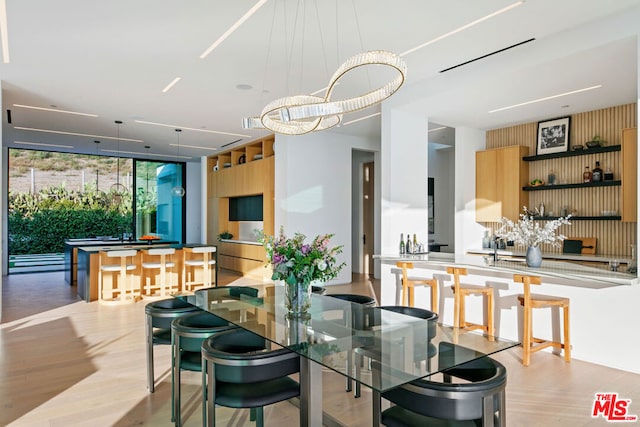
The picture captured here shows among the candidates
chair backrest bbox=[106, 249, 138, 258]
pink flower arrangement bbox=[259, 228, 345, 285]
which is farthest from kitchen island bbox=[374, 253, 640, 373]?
chair backrest bbox=[106, 249, 138, 258]

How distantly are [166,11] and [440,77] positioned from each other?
10.6 feet

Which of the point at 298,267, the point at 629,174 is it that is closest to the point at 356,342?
the point at 298,267

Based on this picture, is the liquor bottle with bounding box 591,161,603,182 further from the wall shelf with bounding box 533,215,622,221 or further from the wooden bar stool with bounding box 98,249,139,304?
the wooden bar stool with bounding box 98,249,139,304

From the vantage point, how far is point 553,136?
6.46 meters

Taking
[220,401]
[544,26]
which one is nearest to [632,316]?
[544,26]

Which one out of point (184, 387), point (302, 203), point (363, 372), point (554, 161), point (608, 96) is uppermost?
point (608, 96)

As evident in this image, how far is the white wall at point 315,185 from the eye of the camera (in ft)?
26.1

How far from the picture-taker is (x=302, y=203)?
8.06 metres

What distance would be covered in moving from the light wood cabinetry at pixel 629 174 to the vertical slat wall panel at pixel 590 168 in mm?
644

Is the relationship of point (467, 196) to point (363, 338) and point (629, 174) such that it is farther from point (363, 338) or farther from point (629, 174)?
point (363, 338)

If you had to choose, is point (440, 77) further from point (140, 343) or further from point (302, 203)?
point (140, 343)

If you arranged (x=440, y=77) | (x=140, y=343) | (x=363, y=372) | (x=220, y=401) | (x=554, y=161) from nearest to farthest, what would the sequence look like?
(x=363, y=372)
(x=220, y=401)
(x=140, y=343)
(x=440, y=77)
(x=554, y=161)

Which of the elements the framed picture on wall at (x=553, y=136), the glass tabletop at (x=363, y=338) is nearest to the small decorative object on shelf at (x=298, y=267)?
the glass tabletop at (x=363, y=338)

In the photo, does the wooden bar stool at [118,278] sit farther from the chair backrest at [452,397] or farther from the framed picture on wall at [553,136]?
the framed picture on wall at [553,136]
